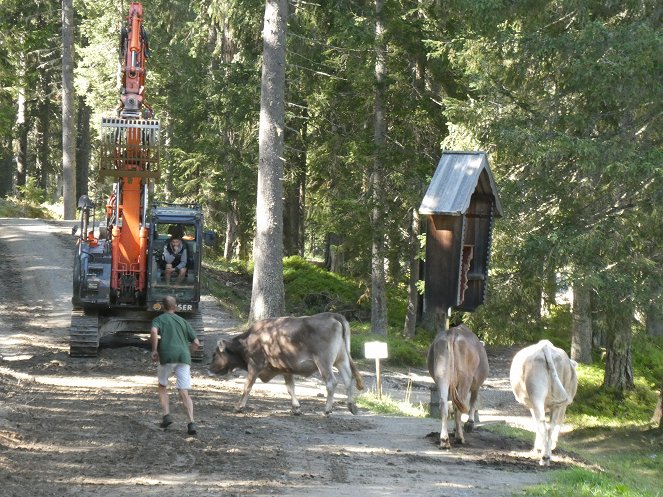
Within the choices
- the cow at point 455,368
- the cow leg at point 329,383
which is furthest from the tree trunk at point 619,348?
the cow at point 455,368

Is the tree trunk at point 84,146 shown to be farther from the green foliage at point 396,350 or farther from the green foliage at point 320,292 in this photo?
the green foliage at point 396,350

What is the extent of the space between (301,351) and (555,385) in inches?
172

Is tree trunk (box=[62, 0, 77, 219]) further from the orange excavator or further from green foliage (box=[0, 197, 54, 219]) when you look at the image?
the orange excavator

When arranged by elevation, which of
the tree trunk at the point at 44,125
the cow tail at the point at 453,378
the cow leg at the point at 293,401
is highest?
the tree trunk at the point at 44,125

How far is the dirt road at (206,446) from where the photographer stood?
33.3ft

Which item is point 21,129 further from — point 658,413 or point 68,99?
point 658,413

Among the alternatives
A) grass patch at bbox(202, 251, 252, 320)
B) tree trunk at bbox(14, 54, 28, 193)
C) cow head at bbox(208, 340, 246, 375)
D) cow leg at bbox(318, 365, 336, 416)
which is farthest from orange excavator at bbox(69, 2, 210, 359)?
tree trunk at bbox(14, 54, 28, 193)

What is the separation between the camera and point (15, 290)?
2866cm

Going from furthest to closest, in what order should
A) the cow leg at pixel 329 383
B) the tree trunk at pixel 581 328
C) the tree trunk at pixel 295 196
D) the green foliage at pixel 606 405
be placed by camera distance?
the tree trunk at pixel 295 196
the tree trunk at pixel 581 328
the green foliage at pixel 606 405
the cow leg at pixel 329 383

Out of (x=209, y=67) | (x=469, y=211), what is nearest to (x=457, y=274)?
(x=469, y=211)

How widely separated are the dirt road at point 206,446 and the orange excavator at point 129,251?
827mm

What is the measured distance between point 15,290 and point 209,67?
14.5 metres

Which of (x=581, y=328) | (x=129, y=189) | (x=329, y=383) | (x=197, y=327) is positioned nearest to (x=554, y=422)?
(x=329, y=383)

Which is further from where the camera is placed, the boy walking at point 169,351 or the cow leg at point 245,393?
the cow leg at point 245,393
